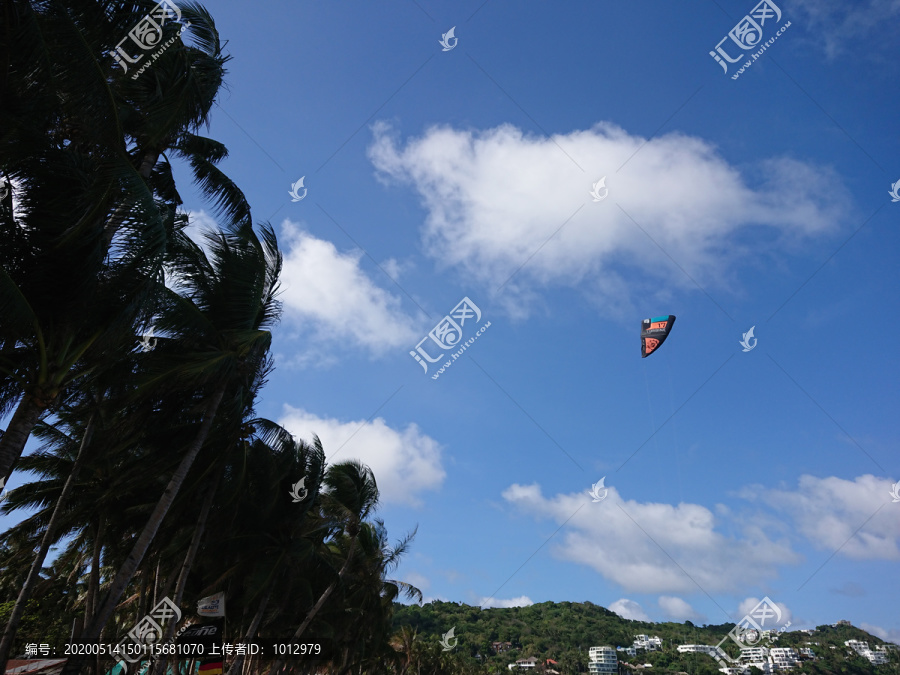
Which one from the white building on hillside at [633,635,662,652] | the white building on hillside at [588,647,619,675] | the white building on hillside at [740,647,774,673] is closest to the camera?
the white building on hillside at [588,647,619,675]

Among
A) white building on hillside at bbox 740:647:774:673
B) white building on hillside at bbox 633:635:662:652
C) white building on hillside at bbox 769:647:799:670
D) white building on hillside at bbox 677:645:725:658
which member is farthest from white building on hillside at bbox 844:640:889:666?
white building on hillside at bbox 633:635:662:652

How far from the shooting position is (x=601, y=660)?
13525 cm

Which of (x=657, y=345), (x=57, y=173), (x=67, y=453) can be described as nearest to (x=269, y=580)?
(x=67, y=453)

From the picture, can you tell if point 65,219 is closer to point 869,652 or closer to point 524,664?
point 524,664

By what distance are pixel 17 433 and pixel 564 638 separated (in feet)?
519

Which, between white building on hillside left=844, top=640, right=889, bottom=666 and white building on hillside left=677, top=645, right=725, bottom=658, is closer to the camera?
white building on hillside left=677, top=645, right=725, bottom=658

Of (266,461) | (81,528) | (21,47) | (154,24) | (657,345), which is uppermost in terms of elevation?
(657,345)

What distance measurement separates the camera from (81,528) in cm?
1923

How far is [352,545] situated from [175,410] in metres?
13.6

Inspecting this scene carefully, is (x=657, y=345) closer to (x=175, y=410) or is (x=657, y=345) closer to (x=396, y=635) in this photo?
(x=175, y=410)
